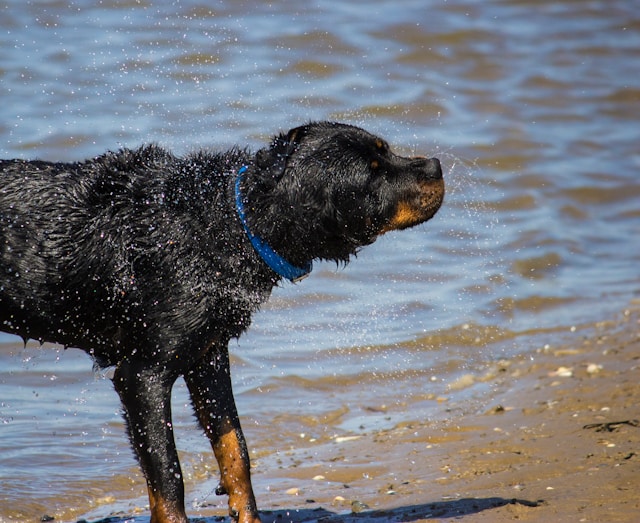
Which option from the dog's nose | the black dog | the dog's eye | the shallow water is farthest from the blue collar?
the shallow water

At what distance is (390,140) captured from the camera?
34.1 ft

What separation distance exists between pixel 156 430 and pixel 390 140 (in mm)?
6445

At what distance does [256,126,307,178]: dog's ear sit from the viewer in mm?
4633

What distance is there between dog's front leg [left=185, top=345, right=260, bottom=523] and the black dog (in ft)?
0.04

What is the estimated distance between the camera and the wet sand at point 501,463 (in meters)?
4.64

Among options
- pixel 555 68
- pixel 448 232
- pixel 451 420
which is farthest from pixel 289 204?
pixel 555 68

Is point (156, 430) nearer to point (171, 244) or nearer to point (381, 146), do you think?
point (171, 244)

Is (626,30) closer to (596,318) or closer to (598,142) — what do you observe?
(598,142)

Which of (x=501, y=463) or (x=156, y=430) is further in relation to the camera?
(x=501, y=463)

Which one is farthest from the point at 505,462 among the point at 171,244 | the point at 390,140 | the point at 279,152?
the point at 390,140

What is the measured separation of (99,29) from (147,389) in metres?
9.01

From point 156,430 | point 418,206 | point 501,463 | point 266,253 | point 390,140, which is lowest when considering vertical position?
point 501,463

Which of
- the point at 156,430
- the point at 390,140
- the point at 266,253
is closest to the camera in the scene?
the point at 156,430

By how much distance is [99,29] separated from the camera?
12523 mm
